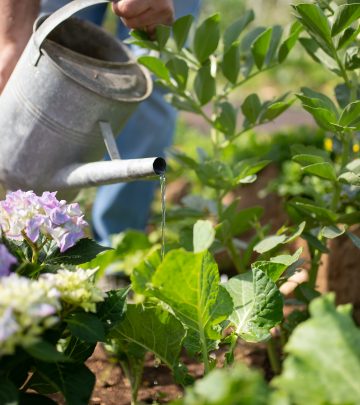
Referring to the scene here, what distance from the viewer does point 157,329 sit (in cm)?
151

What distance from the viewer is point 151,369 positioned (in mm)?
2102

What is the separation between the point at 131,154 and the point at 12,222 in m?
1.72

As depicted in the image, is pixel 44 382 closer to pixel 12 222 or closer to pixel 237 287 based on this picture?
pixel 12 222

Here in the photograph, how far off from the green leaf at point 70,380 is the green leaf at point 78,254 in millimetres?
238

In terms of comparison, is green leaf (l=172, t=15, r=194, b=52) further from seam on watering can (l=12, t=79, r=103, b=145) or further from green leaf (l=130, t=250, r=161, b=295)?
green leaf (l=130, t=250, r=161, b=295)

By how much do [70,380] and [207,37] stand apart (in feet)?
3.54

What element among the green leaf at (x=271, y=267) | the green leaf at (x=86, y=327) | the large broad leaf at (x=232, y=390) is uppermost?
the large broad leaf at (x=232, y=390)

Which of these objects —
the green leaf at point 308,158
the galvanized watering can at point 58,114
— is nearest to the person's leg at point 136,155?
the galvanized watering can at point 58,114

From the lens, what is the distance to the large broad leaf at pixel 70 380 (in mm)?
1209

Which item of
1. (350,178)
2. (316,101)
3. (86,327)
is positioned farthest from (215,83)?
(86,327)

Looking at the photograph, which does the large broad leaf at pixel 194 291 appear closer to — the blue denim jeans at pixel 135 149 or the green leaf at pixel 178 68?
the green leaf at pixel 178 68

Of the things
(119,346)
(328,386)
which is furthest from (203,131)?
(328,386)

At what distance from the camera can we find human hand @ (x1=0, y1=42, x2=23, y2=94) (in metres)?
2.01

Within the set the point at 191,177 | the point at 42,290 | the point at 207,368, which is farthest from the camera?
the point at 191,177
